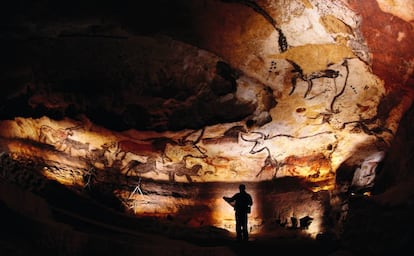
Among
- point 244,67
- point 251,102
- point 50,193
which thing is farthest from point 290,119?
point 50,193

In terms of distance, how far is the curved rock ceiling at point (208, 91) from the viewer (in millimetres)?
6727

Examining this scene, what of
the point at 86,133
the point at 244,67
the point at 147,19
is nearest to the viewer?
the point at 147,19

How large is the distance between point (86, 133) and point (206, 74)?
3.07 m

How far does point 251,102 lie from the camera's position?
847 centimetres

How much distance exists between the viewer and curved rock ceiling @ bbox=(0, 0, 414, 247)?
6727 millimetres

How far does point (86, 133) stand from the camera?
9.18m

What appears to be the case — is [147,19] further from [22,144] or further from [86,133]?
[22,144]

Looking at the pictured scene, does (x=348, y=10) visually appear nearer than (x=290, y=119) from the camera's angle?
Yes

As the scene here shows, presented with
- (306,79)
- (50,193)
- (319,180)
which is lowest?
(50,193)

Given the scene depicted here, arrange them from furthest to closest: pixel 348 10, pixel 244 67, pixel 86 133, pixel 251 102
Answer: pixel 86 133, pixel 251 102, pixel 244 67, pixel 348 10

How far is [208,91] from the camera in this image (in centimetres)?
841

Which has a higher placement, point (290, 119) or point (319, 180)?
point (290, 119)

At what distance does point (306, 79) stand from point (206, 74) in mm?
1912

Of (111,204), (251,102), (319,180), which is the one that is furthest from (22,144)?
(319,180)
